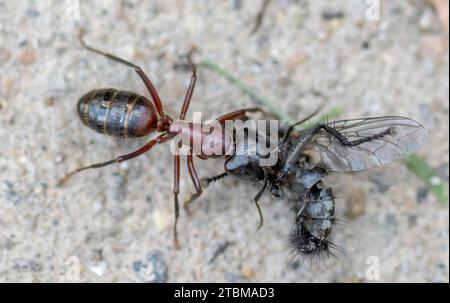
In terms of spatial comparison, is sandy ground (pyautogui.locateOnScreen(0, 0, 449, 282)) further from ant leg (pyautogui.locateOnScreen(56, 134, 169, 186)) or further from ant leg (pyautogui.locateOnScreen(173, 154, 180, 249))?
ant leg (pyautogui.locateOnScreen(173, 154, 180, 249))

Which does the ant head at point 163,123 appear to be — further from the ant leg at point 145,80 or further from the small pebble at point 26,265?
the small pebble at point 26,265

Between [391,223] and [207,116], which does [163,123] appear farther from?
[391,223]

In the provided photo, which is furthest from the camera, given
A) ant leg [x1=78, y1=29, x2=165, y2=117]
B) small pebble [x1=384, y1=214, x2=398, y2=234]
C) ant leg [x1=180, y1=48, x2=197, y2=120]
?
small pebble [x1=384, y1=214, x2=398, y2=234]

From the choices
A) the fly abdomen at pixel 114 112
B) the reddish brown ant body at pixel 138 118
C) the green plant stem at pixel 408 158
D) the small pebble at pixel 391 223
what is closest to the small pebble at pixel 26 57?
the reddish brown ant body at pixel 138 118

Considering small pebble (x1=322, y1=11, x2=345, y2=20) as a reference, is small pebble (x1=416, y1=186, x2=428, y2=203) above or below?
below

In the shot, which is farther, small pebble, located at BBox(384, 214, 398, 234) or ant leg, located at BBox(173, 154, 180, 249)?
small pebble, located at BBox(384, 214, 398, 234)

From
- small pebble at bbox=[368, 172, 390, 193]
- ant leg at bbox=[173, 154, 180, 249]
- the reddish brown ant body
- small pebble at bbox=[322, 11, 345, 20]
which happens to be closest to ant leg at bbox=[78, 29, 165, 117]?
the reddish brown ant body

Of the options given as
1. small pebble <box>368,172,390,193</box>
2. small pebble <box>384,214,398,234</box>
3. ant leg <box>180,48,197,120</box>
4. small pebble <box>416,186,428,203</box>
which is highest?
ant leg <box>180,48,197,120</box>
